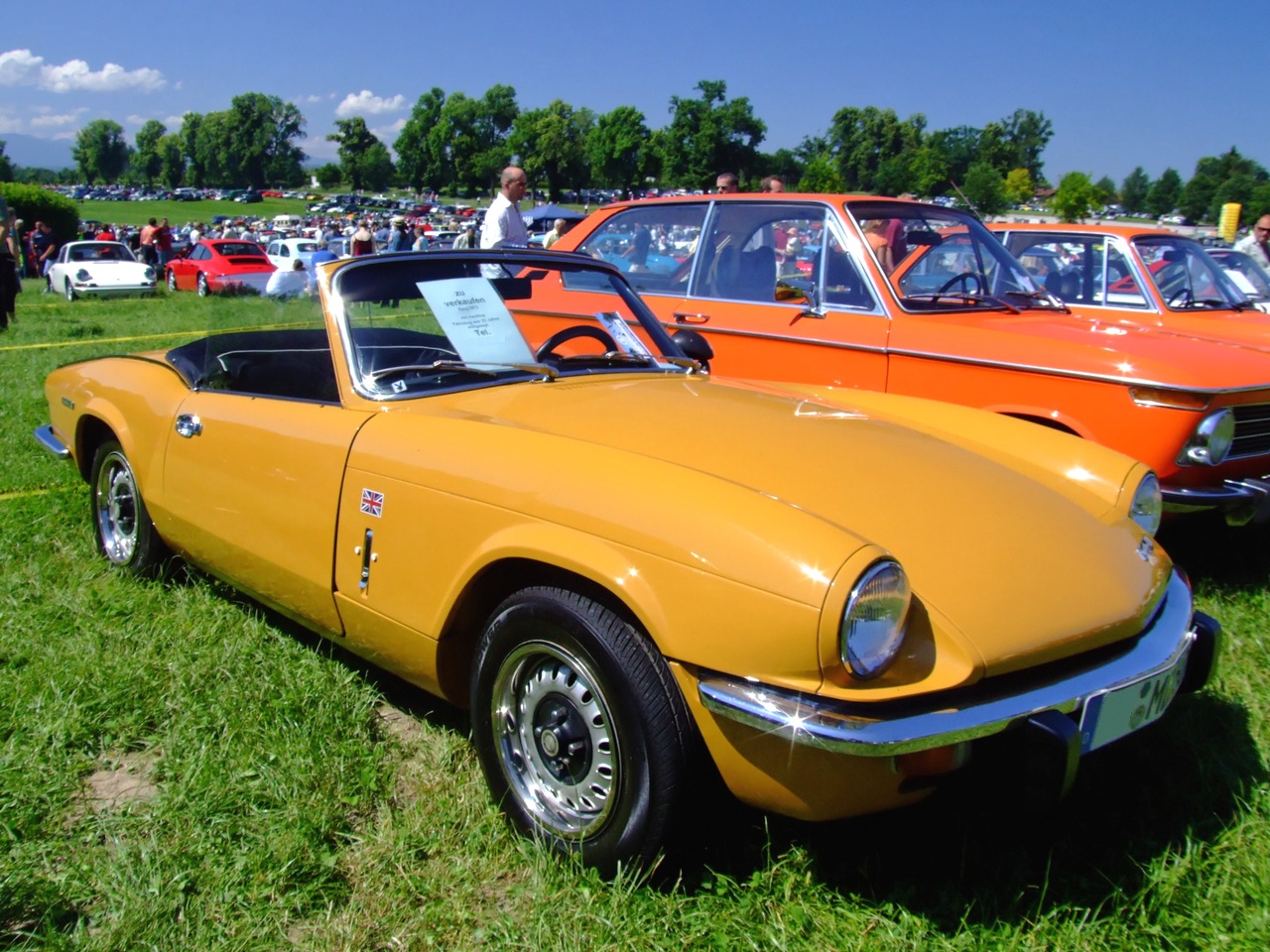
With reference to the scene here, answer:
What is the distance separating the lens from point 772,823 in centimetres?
236

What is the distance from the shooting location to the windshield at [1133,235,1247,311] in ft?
21.3

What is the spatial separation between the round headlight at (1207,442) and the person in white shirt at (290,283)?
3421mm

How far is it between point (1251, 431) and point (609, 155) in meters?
98.9

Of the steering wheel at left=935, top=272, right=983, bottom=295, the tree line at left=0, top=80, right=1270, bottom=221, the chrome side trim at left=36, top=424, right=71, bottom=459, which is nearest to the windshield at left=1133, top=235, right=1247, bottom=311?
the steering wheel at left=935, top=272, right=983, bottom=295

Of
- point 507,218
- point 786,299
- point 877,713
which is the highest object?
point 507,218

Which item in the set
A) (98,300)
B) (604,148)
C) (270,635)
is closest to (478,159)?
(604,148)

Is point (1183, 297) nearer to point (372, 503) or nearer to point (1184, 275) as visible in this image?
point (1184, 275)

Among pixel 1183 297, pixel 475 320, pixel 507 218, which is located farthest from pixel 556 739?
pixel 1183 297

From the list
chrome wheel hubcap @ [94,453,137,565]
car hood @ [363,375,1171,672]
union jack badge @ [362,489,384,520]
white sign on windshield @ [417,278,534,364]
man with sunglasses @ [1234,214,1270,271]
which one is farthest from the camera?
man with sunglasses @ [1234,214,1270,271]

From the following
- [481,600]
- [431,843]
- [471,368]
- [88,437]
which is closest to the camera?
[431,843]

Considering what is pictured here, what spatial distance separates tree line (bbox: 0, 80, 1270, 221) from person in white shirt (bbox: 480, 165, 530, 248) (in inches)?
1186

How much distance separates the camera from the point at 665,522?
76.9 inches

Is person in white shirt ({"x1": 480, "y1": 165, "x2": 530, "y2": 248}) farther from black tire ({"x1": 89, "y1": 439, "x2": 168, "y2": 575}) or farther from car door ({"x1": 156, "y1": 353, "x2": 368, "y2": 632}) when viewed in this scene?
car door ({"x1": 156, "y1": 353, "x2": 368, "y2": 632})

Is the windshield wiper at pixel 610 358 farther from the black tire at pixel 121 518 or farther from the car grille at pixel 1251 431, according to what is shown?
the car grille at pixel 1251 431
